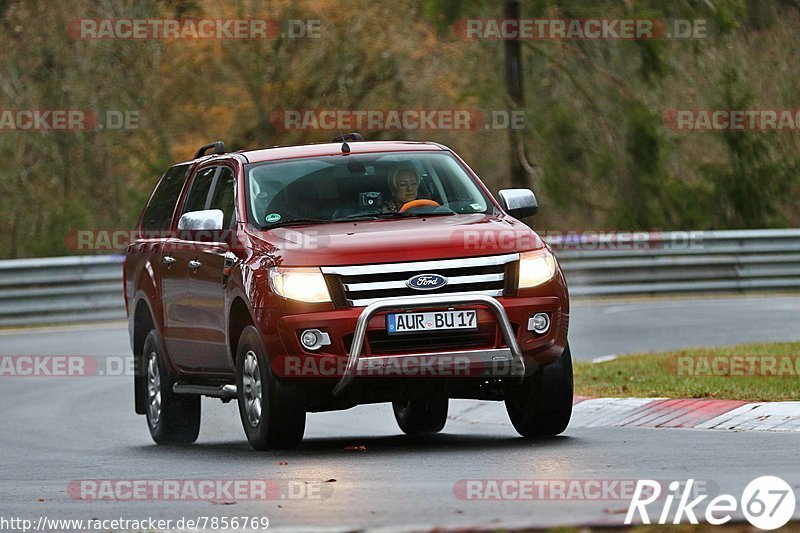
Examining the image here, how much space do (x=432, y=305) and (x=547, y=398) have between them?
118 cm

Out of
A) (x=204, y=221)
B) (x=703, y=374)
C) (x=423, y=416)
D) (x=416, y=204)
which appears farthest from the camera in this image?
(x=703, y=374)

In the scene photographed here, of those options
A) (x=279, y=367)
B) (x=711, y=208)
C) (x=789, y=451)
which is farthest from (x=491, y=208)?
(x=711, y=208)

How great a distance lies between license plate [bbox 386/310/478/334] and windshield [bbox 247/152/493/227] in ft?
3.89

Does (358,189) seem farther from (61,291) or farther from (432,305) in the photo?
(61,291)

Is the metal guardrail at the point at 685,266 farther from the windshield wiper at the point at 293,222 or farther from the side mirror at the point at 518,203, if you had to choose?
the windshield wiper at the point at 293,222

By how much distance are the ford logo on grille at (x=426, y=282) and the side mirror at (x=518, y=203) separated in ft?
4.77

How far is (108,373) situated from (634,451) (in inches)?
417

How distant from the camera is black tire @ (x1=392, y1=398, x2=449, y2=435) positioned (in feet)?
42.5

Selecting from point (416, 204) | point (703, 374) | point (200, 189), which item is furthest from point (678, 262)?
point (416, 204)

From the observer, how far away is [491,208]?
11.5 meters

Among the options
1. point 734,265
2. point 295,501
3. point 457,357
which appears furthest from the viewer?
point 734,265

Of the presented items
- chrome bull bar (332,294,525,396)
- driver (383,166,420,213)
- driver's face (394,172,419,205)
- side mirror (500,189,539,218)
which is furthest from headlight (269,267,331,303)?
side mirror (500,189,539,218)

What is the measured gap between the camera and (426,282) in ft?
33.2

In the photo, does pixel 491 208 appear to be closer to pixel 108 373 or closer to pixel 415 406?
pixel 415 406
